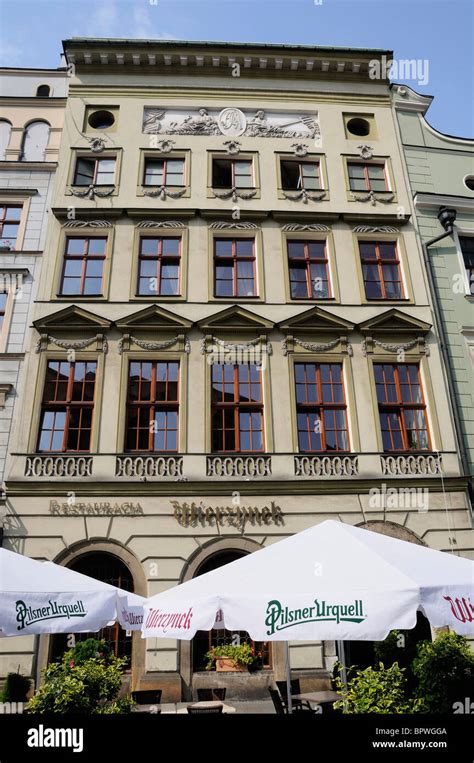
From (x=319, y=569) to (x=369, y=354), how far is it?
35.5 ft

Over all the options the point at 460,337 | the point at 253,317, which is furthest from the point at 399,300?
the point at 253,317

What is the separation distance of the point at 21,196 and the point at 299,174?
9.84 metres

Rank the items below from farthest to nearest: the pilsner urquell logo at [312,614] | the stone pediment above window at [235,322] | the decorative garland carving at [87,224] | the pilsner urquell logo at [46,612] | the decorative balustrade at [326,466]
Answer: the decorative garland carving at [87,224], the stone pediment above window at [235,322], the decorative balustrade at [326,466], the pilsner urquell logo at [46,612], the pilsner urquell logo at [312,614]

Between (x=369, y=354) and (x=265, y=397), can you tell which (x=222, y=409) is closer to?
(x=265, y=397)

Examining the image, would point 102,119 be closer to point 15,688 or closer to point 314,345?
point 314,345

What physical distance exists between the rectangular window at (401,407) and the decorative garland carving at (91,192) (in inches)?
424

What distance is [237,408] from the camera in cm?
1549

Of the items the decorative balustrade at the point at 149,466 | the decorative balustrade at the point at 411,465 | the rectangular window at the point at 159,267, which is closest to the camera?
the decorative balustrade at the point at 149,466

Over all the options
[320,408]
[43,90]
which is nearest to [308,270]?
[320,408]

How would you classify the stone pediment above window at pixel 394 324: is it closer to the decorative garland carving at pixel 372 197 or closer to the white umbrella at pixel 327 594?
the decorative garland carving at pixel 372 197

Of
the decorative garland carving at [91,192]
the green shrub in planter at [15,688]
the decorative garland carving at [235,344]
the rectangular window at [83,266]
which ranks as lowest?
the green shrub in planter at [15,688]

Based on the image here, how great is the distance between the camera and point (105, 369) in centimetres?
1558

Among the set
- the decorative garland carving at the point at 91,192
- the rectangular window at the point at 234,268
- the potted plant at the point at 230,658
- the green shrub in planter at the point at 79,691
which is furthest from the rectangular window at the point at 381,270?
the green shrub in planter at the point at 79,691

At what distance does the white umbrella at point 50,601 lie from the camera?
6719mm
